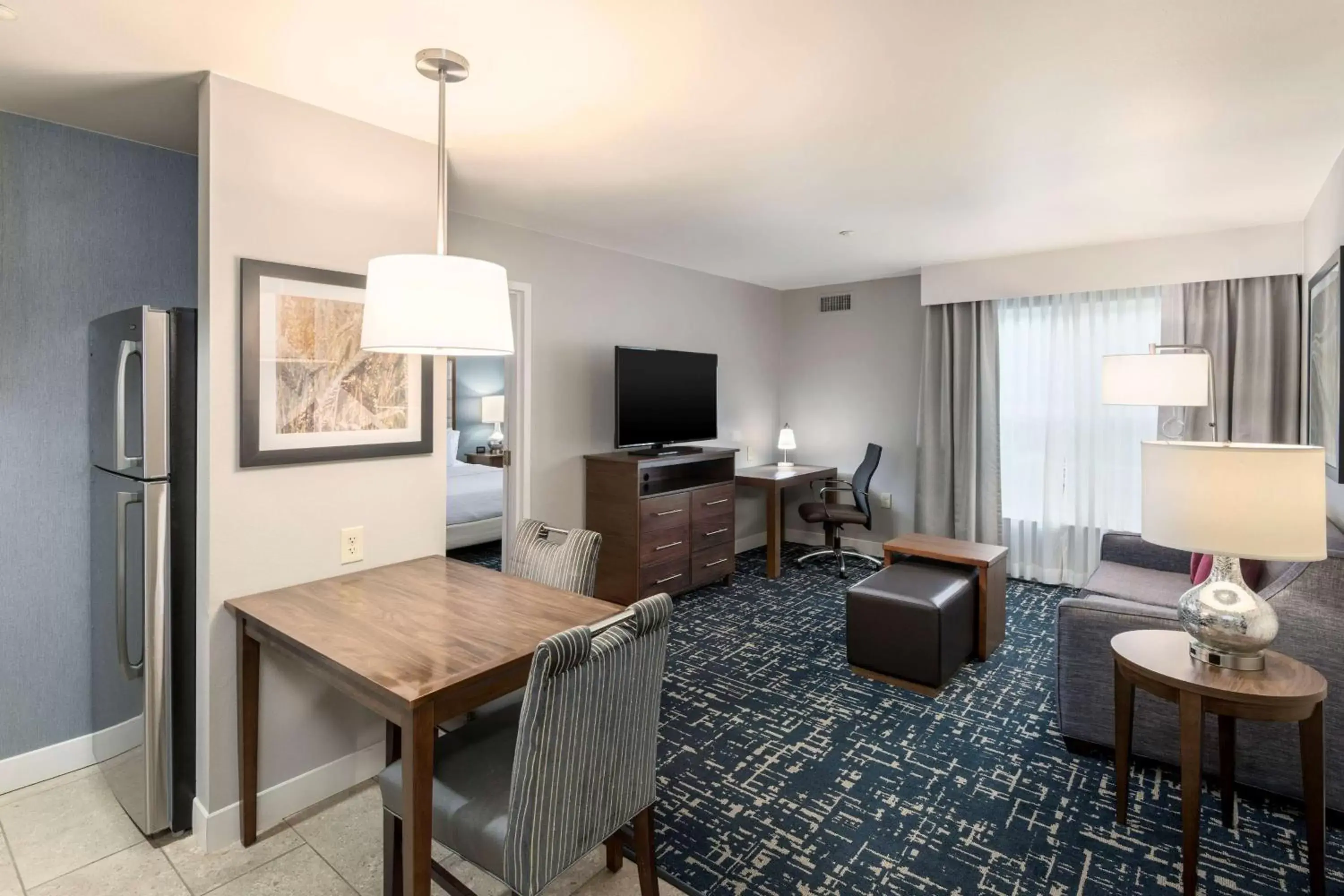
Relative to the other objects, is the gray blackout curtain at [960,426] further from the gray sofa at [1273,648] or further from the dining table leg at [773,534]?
the gray sofa at [1273,648]

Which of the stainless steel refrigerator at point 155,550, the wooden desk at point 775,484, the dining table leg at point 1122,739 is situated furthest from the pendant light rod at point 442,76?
the wooden desk at point 775,484

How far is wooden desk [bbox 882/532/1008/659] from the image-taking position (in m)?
3.52

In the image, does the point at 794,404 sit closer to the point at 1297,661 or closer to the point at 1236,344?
the point at 1236,344

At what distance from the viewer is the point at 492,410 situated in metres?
6.36

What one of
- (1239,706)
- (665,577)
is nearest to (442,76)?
(1239,706)

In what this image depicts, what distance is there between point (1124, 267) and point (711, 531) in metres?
3.27

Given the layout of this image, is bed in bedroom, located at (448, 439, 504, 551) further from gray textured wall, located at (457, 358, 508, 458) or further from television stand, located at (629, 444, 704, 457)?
television stand, located at (629, 444, 704, 457)

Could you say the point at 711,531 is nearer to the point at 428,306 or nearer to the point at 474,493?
the point at 474,493

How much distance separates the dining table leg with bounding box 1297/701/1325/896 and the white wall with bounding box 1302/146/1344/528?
111 centimetres

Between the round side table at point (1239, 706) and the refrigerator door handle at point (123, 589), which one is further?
the refrigerator door handle at point (123, 589)

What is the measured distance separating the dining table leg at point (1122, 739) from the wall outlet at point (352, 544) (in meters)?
2.61

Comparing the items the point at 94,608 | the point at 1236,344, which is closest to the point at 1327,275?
the point at 1236,344

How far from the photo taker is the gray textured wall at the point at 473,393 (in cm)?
664

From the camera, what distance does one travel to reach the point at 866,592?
3338 millimetres
